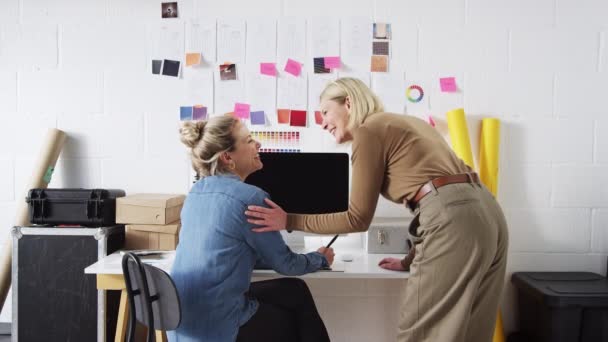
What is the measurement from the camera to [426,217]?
1690 mm

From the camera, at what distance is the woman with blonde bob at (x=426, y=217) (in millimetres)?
1646

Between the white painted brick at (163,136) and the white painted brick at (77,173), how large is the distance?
319 millimetres

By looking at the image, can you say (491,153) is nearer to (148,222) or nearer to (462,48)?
(462,48)

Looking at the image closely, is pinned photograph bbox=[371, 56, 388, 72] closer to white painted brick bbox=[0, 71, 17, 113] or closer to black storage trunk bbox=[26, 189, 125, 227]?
black storage trunk bbox=[26, 189, 125, 227]

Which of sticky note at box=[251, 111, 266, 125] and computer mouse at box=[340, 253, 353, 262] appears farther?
sticky note at box=[251, 111, 266, 125]

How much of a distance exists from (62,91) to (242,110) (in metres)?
1.02

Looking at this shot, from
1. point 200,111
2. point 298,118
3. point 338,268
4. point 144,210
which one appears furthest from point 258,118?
point 338,268

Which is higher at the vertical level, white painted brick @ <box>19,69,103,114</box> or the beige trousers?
white painted brick @ <box>19,69,103,114</box>

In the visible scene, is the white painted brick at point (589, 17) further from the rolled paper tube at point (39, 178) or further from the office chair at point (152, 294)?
the rolled paper tube at point (39, 178)

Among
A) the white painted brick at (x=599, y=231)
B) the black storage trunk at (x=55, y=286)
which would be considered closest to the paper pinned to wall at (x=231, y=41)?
the black storage trunk at (x=55, y=286)

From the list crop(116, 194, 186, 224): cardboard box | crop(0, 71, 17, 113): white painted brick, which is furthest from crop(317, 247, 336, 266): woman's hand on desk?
crop(0, 71, 17, 113): white painted brick

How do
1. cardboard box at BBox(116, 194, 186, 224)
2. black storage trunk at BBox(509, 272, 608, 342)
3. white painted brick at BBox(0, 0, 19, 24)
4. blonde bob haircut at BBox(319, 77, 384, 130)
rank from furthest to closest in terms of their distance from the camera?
1. white painted brick at BBox(0, 0, 19, 24)
2. cardboard box at BBox(116, 194, 186, 224)
3. black storage trunk at BBox(509, 272, 608, 342)
4. blonde bob haircut at BBox(319, 77, 384, 130)

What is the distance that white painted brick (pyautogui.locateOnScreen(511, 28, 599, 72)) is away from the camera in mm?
2605

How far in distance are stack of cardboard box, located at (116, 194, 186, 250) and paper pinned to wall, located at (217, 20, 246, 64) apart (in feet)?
2.78
